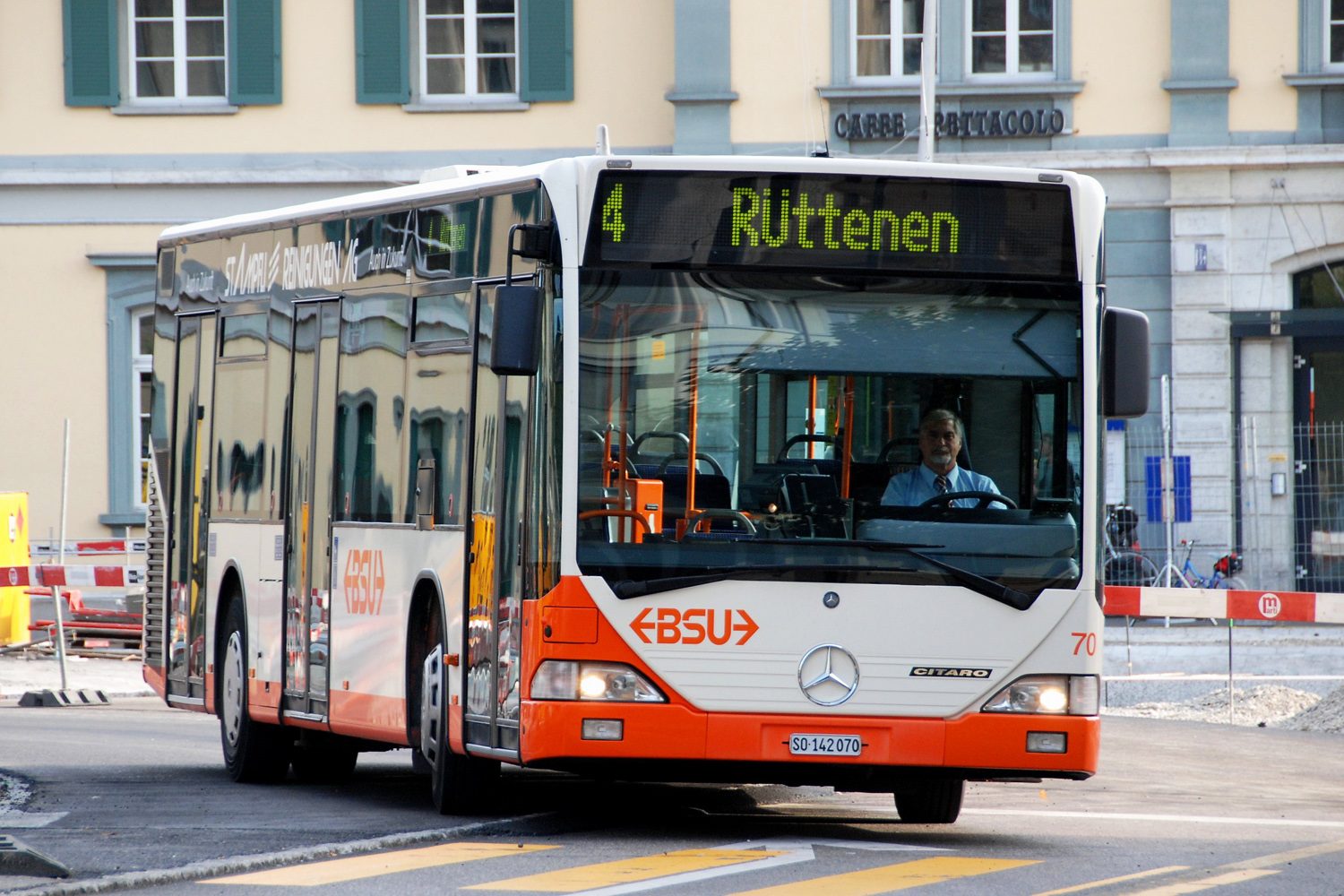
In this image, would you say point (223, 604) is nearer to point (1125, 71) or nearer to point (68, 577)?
point (68, 577)

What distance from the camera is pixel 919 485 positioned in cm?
833

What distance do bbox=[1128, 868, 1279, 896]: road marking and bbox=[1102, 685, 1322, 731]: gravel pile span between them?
845cm

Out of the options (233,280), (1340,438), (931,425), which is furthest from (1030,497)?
(1340,438)

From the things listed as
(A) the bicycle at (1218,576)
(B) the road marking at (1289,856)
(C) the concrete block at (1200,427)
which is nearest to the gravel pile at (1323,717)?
(A) the bicycle at (1218,576)

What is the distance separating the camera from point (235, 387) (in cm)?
1209

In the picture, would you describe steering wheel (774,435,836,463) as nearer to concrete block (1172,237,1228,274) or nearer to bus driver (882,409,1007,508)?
bus driver (882,409,1007,508)

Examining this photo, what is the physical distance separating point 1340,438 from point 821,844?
15343 mm

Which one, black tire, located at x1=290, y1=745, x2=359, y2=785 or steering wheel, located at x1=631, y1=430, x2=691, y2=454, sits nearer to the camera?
steering wheel, located at x1=631, y1=430, x2=691, y2=454

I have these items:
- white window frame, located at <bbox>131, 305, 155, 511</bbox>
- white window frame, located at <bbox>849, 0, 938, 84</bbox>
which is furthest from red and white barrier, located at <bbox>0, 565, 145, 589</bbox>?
white window frame, located at <bbox>849, 0, 938, 84</bbox>

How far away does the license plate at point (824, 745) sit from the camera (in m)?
8.30

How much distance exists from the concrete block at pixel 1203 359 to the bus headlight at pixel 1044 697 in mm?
16433

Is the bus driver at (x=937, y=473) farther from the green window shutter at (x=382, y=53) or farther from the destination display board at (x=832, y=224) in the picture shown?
the green window shutter at (x=382, y=53)

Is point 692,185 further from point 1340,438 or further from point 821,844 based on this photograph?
point 1340,438

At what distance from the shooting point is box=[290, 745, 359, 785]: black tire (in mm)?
12023
